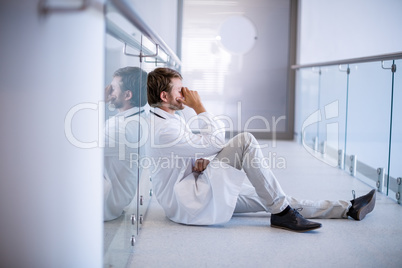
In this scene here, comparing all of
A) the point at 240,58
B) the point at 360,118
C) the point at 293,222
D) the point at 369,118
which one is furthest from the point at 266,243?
the point at 240,58

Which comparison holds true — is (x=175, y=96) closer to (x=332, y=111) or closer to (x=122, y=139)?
(x=122, y=139)

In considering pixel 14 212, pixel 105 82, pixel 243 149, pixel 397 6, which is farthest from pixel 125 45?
pixel 397 6

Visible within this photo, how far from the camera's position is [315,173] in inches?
205

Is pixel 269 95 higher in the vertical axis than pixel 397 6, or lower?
lower

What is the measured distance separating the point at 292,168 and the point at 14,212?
4167 millimetres

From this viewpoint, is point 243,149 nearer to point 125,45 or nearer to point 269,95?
point 125,45

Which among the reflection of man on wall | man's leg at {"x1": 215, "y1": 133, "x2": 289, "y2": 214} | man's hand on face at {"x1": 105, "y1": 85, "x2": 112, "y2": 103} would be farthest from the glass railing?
man's hand on face at {"x1": 105, "y1": 85, "x2": 112, "y2": 103}

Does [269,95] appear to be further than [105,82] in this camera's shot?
Yes

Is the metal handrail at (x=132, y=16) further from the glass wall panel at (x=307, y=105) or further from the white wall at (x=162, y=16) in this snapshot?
the glass wall panel at (x=307, y=105)

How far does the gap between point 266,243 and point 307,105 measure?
4.51 metres

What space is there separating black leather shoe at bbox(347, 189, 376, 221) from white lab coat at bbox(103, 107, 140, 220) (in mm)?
1478

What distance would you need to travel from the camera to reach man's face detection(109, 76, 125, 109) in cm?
→ 189

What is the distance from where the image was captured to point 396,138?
4012 mm

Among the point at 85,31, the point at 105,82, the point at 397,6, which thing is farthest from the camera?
the point at 397,6
